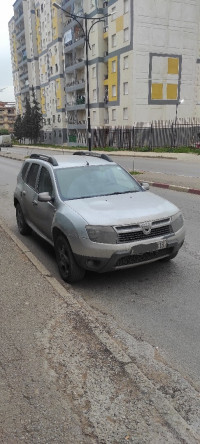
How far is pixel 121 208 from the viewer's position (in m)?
4.50

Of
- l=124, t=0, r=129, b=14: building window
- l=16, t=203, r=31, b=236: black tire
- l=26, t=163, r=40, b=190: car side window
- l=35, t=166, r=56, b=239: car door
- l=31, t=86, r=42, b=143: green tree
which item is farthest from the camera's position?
l=31, t=86, r=42, b=143: green tree

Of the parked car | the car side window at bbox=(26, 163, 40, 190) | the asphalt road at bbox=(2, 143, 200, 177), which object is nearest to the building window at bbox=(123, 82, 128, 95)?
the asphalt road at bbox=(2, 143, 200, 177)

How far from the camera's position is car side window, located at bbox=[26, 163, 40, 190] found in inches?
242

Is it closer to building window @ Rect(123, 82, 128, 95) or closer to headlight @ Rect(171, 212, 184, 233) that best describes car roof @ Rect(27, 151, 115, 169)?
headlight @ Rect(171, 212, 184, 233)

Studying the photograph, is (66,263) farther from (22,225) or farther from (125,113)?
(125,113)

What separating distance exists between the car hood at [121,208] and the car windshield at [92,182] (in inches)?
8.6

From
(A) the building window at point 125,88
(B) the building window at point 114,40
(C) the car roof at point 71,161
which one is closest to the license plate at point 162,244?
(C) the car roof at point 71,161

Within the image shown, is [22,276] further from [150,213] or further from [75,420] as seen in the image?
[75,420]

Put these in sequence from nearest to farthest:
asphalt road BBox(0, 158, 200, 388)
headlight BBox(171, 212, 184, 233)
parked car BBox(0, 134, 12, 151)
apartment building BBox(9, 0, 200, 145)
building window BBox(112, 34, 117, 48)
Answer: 1. asphalt road BBox(0, 158, 200, 388)
2. headlight BBox(171, 212, 184, 233)
3. apartment building BBox(9, 0, 200, 145)
4. building window BBox(112, 34, 117, 48)
5. parked car BBox(0, 134, 12, 151)

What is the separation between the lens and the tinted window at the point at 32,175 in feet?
20.2

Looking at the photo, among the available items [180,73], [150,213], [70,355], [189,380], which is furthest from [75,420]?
[180,73]

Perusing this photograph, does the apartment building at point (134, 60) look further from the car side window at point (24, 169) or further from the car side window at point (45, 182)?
the car side window at point (45, 182)

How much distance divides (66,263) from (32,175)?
2.40 m

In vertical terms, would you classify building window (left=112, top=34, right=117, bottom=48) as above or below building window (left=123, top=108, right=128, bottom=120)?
above
